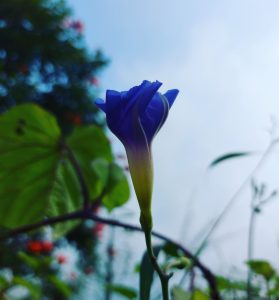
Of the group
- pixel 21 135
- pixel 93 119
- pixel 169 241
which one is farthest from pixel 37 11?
pixel 169 241

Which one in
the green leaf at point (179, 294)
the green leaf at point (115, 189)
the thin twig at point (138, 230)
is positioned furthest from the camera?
the green leaf at point (115, 189)

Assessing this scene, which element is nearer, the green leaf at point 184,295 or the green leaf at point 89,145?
the green leaf at point 184,295

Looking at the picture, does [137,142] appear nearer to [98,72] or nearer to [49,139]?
[49,139]

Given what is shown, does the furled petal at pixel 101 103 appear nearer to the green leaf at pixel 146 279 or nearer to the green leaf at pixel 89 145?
the green leaf at pixel 146 279

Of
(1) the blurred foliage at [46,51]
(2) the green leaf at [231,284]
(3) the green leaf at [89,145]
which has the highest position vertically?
(1) the blurred foliage at [46,51]

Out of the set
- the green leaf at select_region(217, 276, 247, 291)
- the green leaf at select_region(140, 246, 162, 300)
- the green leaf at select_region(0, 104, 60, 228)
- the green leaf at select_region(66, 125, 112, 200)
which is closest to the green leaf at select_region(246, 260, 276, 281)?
the green leaf at select_region(217, 276, 247, 291)

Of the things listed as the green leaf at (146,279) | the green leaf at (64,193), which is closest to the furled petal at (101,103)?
Result: the green leaf at (146,279)

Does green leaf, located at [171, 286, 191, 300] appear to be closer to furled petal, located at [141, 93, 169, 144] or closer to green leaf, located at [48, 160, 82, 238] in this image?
furled petal, located at [141, 93, 169, 144]
